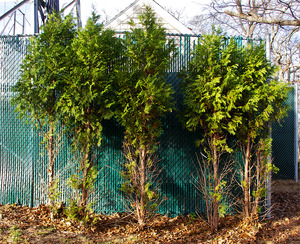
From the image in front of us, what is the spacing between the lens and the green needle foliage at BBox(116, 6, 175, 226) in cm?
392

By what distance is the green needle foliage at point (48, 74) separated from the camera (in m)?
4.13

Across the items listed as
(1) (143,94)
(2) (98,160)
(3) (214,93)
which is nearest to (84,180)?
(2) (98,160)

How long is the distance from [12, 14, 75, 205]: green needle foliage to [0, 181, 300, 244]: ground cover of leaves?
56cm

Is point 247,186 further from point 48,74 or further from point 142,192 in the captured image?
point 48,74

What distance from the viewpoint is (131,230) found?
166 inches

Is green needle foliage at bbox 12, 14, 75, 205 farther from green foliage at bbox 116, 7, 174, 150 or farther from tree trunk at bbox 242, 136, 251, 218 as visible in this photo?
tree trunk at bbox 242, 136, 251, 218

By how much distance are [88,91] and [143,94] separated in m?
0.95

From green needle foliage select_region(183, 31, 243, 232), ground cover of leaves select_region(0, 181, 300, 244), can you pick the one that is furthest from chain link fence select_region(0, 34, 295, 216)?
green needle foliage select_region(183, 31, 243, 232)

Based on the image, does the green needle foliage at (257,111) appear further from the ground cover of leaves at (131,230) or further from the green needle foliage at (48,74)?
the green needle foliage at (48,74)

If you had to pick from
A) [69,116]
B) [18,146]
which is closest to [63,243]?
[69,116]

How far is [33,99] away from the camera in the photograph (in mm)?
4199

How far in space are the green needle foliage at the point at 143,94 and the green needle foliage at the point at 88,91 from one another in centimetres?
28

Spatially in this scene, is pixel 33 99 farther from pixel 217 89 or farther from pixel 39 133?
pixel 217 89

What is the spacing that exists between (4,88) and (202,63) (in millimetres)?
4312
